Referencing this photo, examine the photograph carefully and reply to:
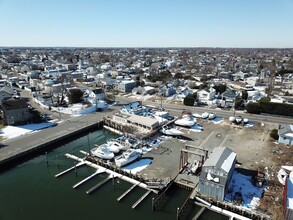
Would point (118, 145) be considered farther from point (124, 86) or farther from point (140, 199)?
point (124, 86)

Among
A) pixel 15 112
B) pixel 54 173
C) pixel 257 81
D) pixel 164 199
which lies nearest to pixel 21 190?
pixel 54 173

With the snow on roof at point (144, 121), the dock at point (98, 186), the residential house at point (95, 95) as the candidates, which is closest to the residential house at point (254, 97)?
the snow on roof at point (144, 121)

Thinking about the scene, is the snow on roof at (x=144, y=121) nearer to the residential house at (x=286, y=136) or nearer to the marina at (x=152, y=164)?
the marina at (x=152, y=164)

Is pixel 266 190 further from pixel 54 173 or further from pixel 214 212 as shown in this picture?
pixel 54 173

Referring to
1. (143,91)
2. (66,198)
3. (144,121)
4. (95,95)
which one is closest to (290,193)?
(66,198)

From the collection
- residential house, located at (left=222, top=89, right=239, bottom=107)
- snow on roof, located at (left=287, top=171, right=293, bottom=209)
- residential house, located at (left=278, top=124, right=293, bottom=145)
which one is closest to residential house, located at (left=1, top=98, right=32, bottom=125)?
snow on roof, located at (left=287, top=171, right=293, bottom=209)

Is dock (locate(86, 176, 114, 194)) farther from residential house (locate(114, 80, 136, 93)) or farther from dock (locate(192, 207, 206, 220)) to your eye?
residential house (locate(114, 80, 136, 93))
